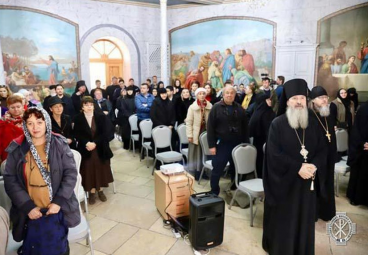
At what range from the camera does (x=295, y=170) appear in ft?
9.28

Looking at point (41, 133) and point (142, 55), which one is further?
point (142, 55)

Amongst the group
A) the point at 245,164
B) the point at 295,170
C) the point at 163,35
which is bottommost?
the point at 245,164

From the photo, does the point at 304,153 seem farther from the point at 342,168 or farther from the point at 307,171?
the point at 342,168

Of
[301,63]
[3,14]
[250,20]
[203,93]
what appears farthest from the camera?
[250,20]

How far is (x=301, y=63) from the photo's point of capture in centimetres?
1012

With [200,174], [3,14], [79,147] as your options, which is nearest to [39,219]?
[79,147]

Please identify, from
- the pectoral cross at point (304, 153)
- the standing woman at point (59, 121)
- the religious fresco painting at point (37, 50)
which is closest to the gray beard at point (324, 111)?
the pectoral cross at point (304, 153)

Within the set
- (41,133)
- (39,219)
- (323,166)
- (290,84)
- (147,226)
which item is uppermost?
(290,84)

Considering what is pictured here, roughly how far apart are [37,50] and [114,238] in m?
8.39

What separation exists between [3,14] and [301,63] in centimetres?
982

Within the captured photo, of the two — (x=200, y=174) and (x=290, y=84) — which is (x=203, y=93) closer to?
(x=200, y=174)

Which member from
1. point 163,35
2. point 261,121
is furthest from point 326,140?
point 163,35

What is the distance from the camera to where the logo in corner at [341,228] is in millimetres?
3588

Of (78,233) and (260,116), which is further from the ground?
(260,116)
